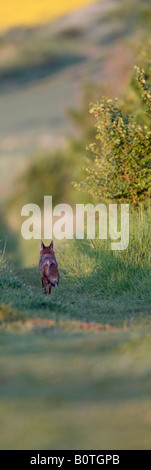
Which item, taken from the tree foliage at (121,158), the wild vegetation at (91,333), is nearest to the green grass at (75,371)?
the wild vegetation at (91,333)

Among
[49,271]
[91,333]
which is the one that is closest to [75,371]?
[91,333]

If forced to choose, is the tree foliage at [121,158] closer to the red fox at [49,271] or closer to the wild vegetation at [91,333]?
the wild vegetation at [91,333]

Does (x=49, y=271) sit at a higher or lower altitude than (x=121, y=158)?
lower

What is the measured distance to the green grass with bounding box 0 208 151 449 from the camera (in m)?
4.91

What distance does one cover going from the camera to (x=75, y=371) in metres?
6.58

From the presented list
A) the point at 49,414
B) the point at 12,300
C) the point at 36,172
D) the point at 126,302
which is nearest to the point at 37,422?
the point at 49,414

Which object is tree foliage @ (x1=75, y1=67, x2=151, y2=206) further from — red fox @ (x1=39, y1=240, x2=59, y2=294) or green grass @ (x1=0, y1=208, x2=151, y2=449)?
green grass @ (x1=0, y1=208, x2=151, y2=449)

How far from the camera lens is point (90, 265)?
54.4ft

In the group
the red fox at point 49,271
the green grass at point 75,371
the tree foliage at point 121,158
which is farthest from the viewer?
the tree foliage at point 121,158

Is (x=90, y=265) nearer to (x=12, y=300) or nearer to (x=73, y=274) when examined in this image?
(x=73, y=274)

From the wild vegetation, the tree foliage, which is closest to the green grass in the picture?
the wild vegetation

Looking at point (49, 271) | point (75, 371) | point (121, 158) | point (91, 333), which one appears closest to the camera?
point (75, 371)

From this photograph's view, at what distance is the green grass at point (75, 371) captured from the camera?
4.91 m

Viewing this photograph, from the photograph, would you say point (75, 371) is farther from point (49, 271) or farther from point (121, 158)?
point (121, 158)
